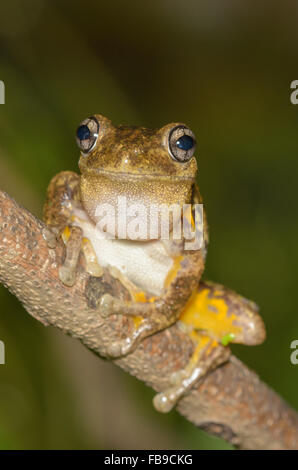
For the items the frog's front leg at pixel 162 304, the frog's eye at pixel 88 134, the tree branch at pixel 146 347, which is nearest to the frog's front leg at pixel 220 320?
the tree branch at pixel 146 347

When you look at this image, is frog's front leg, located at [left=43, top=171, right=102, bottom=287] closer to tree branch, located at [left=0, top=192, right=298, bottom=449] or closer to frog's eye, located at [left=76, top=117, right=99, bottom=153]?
tree branch, located at [left=0, top=192, right=298, bottom=449]

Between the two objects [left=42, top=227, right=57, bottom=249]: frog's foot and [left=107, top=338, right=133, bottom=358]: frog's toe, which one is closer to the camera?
[left=42, top=227, right=57, bottom=249]: frog's foot

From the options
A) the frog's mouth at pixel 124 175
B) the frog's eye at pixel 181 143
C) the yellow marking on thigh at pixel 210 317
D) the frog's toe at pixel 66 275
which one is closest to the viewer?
the frog's toe at pixel 66 275

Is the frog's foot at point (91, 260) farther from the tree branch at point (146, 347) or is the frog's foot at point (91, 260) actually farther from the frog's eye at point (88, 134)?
the frog's eye at point (88, 134)

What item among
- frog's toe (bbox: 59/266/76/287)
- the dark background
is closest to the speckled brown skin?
frog's toe (bbox: 59/266/76/287)

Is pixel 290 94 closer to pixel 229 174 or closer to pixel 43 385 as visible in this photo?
pixel 229 174

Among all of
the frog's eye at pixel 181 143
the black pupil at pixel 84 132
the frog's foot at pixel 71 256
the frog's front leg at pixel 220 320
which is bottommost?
the frog's front leg at pixel 220 320
